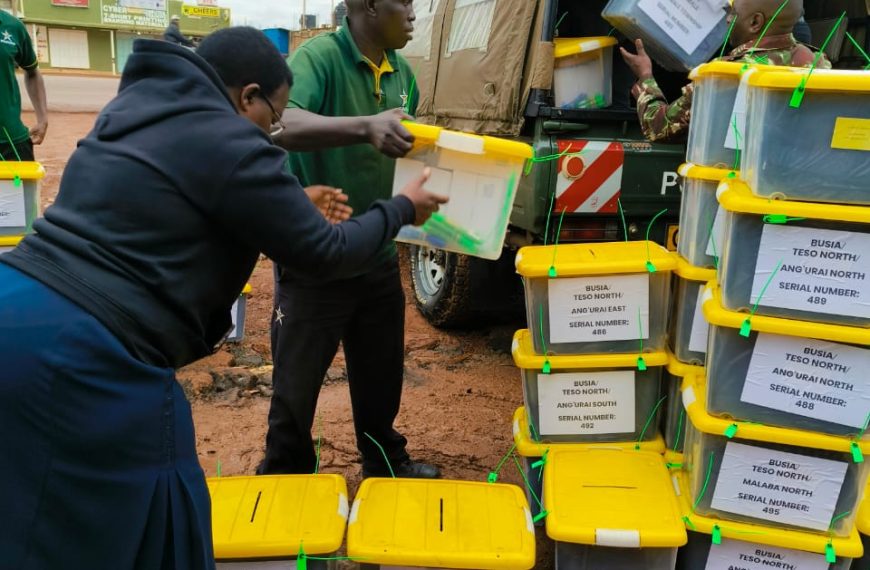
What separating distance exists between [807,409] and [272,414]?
183 cm

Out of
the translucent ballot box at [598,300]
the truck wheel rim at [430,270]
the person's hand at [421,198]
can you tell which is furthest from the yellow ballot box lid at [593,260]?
the truck wheel rim at [430,270]

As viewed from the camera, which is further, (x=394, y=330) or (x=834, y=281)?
(x=394, y=330)

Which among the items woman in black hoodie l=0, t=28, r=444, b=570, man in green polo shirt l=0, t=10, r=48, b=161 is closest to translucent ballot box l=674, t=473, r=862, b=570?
woman in black hoodie l=0, t=28, r=444, b=570

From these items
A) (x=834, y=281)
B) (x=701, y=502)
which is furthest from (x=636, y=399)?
(x=834, y=281)

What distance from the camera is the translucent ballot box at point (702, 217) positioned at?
2488 millimetres

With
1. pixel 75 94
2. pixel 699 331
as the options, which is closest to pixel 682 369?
pixel 699 331

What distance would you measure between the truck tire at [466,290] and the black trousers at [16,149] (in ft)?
9.29

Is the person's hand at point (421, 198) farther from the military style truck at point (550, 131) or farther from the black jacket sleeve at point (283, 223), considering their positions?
the military style truck at point (550, 131)

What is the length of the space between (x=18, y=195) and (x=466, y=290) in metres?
2.62

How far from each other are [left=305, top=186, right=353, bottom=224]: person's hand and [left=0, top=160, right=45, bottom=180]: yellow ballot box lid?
2.19 meters

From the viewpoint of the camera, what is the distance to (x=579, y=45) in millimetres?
3584

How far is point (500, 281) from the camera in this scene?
471cm

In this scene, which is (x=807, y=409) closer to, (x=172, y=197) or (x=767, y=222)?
(x=767, y=222)

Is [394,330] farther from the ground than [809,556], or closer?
farther from the ground
